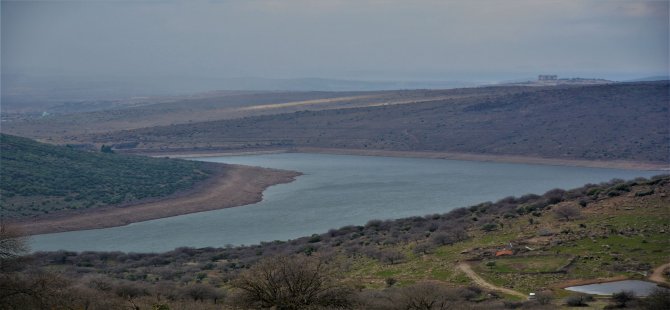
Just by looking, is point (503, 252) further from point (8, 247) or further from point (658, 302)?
point (8, 247)

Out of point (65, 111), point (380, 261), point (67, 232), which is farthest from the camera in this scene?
point (65, 111)

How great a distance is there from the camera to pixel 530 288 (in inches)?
835

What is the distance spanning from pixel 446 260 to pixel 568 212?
5.81m

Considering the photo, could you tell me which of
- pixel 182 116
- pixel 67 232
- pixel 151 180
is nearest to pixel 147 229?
pixel 67 232

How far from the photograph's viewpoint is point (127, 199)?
50.4 m

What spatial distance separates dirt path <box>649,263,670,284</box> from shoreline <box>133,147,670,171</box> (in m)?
43.5

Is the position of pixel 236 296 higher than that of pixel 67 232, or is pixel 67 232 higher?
pixel 236 296

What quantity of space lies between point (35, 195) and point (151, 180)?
9670 mm

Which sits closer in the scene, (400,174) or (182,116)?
(400,174)

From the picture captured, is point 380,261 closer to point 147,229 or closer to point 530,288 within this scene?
point 530,288

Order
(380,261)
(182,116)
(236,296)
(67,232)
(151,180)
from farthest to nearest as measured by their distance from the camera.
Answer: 1. (182,116)
2. (151,180)
3. (67,232)
4. (380,261)
5. (236,296)

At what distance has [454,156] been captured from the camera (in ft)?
246

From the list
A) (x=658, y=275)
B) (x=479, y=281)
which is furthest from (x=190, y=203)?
(x=658, y=275)

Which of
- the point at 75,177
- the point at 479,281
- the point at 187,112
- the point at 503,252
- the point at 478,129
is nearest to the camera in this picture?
the point at 479,281
